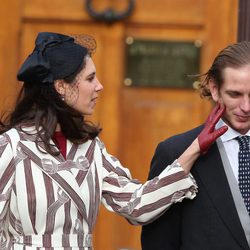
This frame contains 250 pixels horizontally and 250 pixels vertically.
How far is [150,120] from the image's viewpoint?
6562 mm

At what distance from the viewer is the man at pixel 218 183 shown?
444 centimetres

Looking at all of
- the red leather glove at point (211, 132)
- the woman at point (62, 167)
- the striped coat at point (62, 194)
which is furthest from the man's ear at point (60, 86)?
the red leather glove at point (211, 132)

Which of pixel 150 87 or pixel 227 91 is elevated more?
pixel 227 91

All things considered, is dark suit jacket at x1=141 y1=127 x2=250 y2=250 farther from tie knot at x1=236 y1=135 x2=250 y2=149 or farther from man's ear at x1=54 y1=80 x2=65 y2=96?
man's ear at x1=54 y1=80 x2=65 y2=96

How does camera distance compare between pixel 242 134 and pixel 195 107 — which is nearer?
pixel 242 134

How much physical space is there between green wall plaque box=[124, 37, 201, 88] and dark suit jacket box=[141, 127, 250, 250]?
6.21 ft

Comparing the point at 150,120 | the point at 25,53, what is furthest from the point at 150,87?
the point at 25,53

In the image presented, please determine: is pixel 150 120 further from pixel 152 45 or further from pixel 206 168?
pixel 206 168

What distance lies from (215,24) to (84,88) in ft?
6.99

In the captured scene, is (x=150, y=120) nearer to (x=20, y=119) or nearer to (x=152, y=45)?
(x=152, y=45)

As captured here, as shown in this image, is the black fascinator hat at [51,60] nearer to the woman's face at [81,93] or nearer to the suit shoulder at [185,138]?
the woman's face at [81,93]

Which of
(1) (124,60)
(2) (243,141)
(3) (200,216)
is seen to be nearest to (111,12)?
(1) (124,60)

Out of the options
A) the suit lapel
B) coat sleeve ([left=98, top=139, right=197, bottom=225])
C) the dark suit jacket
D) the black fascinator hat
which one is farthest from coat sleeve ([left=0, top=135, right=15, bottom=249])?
the suit lapel

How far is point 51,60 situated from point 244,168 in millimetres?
834
